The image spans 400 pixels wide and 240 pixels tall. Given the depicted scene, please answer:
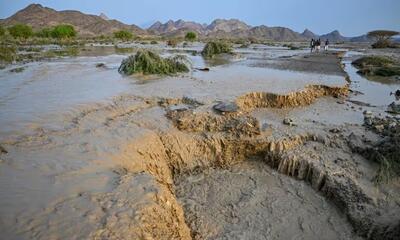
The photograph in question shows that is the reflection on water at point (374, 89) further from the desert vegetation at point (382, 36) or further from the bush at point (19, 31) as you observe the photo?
the bush at point (19, 31)

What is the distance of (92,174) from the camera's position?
4.76m

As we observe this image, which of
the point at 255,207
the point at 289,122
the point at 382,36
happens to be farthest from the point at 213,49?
the point at 382,36

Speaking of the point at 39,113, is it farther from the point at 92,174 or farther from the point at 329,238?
the point at 329,238

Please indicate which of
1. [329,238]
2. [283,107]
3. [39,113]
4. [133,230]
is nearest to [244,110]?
[283,107]

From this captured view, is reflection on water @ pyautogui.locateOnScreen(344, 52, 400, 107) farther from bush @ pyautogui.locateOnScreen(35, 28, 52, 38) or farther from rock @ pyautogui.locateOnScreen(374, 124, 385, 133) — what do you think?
bush @ pyautogui.locateOnScreen(35, 28, 52, 38)

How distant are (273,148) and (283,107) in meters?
3.05

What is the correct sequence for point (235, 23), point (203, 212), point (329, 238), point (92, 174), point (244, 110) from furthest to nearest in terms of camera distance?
point (235, 23) → point (244, 110) → point (203, 212) → point (329, 238) → point (92, 174)

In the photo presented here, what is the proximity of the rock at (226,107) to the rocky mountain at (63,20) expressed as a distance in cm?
11095

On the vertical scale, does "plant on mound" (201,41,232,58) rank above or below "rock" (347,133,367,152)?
above

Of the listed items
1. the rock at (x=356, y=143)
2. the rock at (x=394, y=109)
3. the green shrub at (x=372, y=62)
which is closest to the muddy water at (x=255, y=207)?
the rock at (x=356, y=143)

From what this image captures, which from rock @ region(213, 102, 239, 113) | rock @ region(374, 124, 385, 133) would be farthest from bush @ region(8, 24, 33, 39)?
rock @ region(374, 124, 385, 133)

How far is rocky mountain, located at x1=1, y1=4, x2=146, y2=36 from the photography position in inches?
4513

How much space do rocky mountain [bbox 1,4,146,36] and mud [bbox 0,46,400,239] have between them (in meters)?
112

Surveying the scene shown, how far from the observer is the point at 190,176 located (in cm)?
650
